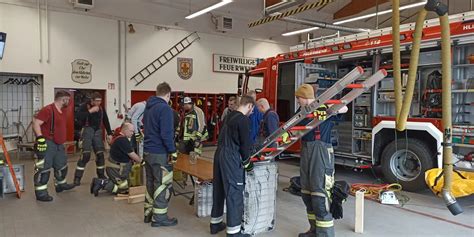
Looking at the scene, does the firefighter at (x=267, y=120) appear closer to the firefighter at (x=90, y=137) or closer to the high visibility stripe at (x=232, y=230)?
the high visibility stripe at (x=232, y=230)

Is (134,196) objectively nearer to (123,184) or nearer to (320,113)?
(123,184)

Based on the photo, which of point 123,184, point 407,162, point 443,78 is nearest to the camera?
point 443,78

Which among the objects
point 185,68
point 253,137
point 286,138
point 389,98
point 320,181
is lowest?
point 320,181

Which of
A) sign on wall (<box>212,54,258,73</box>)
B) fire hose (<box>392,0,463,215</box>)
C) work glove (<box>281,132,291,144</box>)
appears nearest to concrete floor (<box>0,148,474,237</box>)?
work glove (<box>281,132,291,144</box>)

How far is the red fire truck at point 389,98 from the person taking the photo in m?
5.79

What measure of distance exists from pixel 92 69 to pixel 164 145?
8.46 metres

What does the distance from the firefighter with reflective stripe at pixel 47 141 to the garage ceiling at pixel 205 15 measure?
6364 mm

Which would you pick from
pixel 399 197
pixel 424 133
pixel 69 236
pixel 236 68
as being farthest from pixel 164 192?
pixel 236 68

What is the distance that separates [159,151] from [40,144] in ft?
7.59

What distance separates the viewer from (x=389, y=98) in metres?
6.68

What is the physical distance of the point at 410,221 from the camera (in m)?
4.73

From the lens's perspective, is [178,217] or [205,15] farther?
[205,15]

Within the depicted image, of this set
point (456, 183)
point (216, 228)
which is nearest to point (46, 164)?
point (216, 228)

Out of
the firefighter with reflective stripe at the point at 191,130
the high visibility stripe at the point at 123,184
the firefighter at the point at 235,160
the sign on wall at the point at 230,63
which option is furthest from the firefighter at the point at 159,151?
the sign on wall at the point at 230,63
